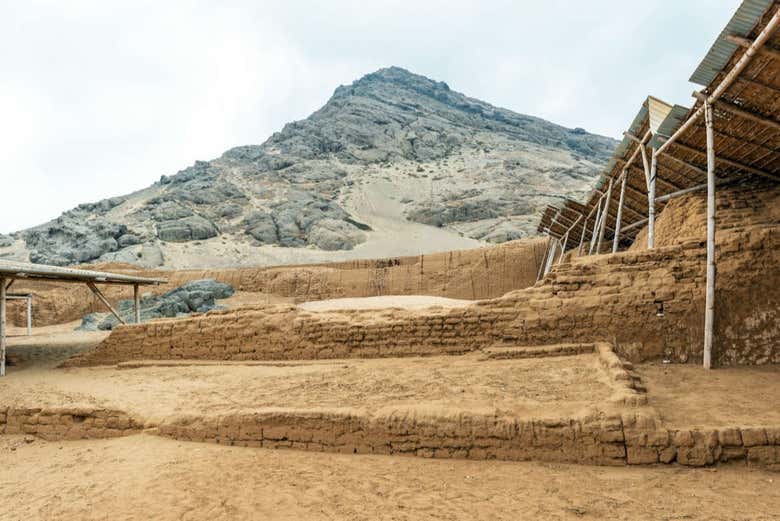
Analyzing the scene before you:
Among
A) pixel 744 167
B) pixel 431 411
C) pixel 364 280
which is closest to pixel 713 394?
pixel 431 411

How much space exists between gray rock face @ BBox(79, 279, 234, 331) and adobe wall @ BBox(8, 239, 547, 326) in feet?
6.19

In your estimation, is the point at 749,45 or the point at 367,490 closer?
the point at 367,490

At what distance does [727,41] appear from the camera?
578cm

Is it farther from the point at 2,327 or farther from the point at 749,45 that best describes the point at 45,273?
the point at 749,45

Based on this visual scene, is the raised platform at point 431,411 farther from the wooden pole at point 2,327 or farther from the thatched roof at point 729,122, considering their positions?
the thatched roof at point 729,122

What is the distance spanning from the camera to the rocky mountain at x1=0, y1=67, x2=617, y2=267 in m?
38.5

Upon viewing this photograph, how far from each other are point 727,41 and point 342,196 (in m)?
47.7

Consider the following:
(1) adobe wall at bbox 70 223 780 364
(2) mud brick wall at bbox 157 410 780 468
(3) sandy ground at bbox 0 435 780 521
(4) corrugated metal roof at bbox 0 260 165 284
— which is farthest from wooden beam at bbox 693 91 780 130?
(4) corrugated metal roof at bbox 0 260 165 284

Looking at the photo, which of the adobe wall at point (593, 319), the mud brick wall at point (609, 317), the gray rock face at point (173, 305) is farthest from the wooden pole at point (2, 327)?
the gray rock face at point (173, 305)

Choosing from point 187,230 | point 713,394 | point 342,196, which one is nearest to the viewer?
point 713,394

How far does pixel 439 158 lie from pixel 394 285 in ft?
153

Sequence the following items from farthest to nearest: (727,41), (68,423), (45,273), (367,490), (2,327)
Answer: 1. (45,273)
2. (2,327)
3. (68,423)
4. (727,41)
5. (367,490)

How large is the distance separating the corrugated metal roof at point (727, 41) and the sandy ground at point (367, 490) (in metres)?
5.07

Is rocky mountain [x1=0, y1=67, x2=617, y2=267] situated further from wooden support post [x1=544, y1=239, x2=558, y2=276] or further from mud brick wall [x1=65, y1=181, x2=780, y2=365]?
mud brick wall [x1=65, y1=181, x2=780, y2=365]
